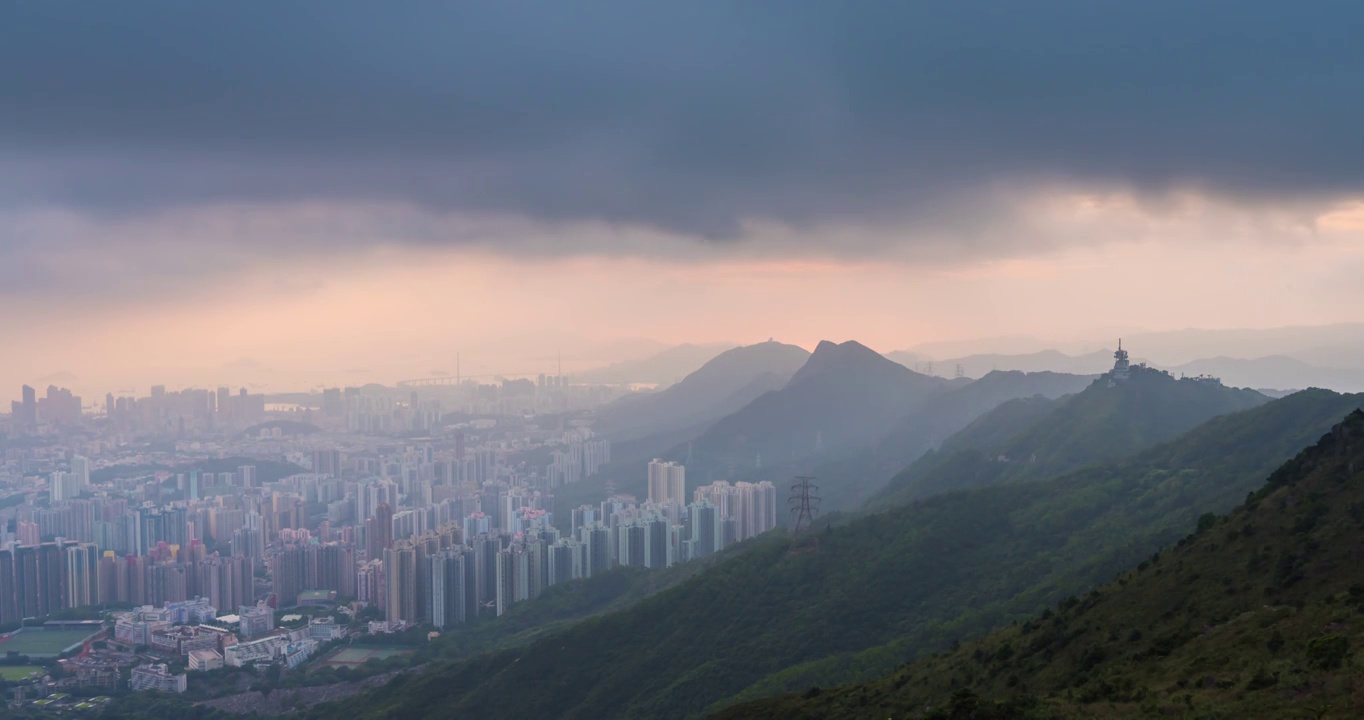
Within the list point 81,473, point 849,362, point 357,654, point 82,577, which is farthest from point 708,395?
point 357,654

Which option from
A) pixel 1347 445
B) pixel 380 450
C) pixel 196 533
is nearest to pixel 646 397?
pixel 380 450

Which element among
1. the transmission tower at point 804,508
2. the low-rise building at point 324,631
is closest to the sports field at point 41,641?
the low-rise building at point 324,631

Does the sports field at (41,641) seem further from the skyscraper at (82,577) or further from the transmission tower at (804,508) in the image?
the transmission tower at (804,508)

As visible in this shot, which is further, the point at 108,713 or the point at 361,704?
the point at 108,713

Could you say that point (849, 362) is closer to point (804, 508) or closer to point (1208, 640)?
point (804, 508)

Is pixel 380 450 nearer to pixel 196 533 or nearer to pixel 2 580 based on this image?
pixel 196 533

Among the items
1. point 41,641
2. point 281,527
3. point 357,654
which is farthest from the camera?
point 281,527
